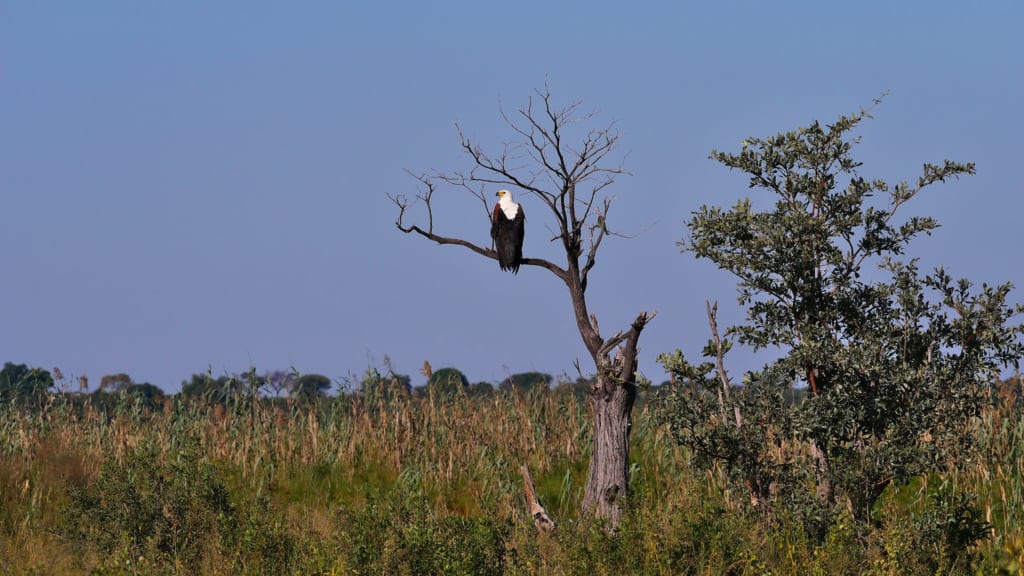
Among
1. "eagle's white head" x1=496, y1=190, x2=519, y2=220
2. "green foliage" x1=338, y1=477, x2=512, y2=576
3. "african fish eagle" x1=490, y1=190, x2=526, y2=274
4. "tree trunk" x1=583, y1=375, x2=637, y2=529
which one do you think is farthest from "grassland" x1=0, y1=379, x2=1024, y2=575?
"eagle's white head" x1=496, y1=190, x2=519, y2=220

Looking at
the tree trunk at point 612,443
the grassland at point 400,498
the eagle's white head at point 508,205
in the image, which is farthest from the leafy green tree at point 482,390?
the tree trunk at point 612,443

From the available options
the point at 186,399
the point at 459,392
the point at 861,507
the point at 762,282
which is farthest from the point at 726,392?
the point at 186,399

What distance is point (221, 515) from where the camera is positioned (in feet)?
27.0

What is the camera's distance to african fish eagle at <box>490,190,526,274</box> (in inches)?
472

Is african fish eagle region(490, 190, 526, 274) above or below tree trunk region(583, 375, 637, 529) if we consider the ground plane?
above

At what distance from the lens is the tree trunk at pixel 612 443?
9.33 m

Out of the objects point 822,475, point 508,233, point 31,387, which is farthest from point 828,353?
point 31,387

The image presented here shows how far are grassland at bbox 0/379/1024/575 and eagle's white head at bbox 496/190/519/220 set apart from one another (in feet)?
9.95

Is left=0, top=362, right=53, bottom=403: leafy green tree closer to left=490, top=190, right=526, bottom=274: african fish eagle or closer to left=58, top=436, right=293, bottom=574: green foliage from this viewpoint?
left=58, top=436, right=293, bottom=574: green foliage

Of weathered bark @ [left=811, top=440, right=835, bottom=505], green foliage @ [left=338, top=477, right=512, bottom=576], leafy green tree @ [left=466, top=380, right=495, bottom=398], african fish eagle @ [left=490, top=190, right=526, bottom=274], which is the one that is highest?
african fish eagle @ [left=490, top=190, right=526, bottom=274]

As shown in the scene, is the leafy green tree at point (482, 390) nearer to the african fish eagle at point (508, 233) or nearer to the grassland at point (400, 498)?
the grassland at point (400, 498)

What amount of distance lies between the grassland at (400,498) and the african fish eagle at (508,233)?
2.72 m

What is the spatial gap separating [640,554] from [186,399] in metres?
10.8

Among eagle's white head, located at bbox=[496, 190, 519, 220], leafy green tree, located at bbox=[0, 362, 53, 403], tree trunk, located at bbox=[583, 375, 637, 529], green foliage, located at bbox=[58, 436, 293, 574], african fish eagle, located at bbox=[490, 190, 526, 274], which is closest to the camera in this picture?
green foliage, located at bbox=[58, 436, 293, 574]
